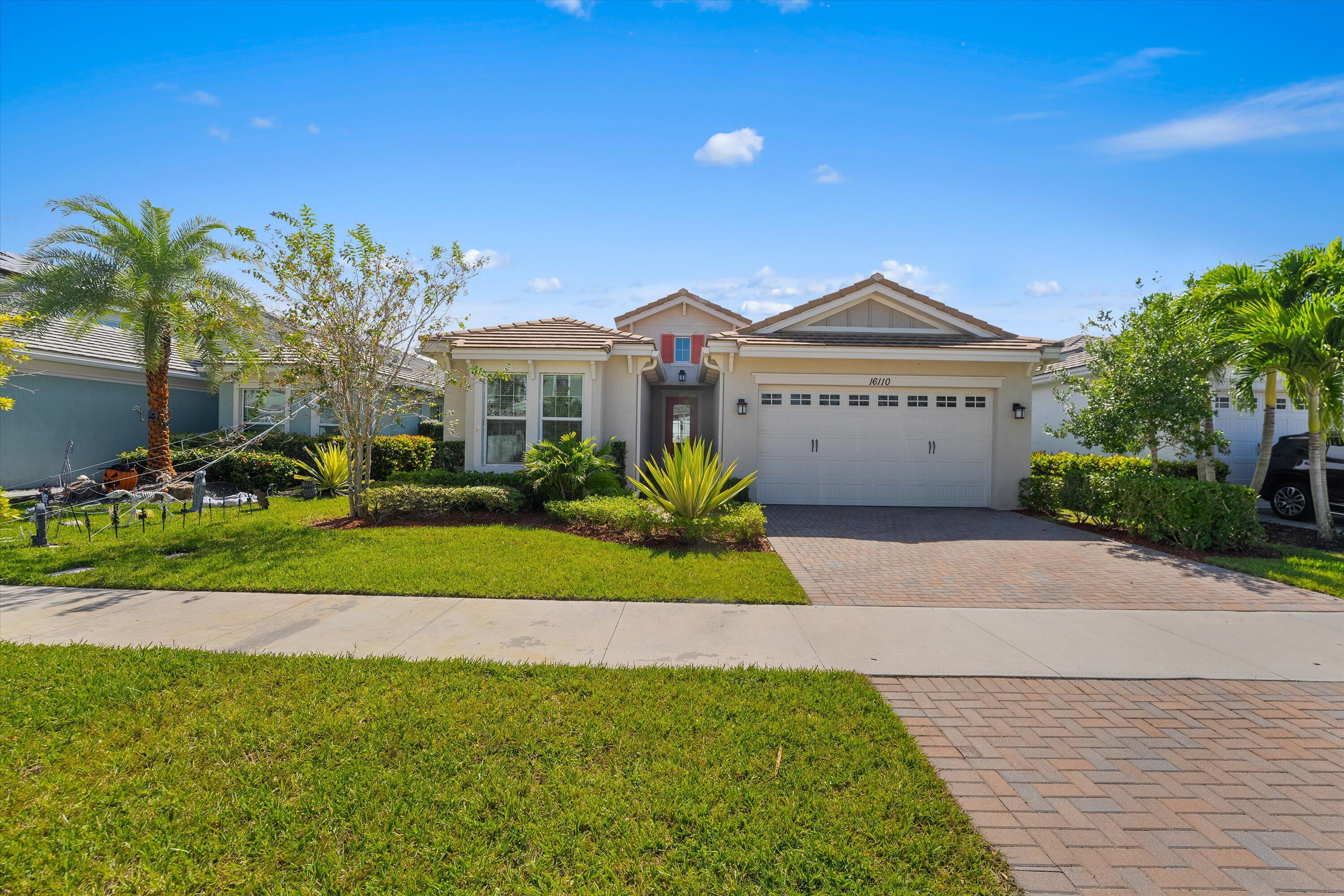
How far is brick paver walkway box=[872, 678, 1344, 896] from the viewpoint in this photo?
2664 mm

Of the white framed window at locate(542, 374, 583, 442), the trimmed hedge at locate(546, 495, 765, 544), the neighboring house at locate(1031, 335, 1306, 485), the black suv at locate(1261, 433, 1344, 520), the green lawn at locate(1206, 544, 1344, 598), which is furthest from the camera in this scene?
the neighboring house at locate(1031, 335, 1306, 485)

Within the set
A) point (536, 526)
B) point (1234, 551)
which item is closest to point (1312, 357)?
point (1234, 551)

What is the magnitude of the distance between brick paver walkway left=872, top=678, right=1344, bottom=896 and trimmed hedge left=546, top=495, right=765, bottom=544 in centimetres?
459

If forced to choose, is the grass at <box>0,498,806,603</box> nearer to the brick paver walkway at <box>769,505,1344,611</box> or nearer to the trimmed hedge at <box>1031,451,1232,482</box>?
the brick paver walkway at <box>769,505,1344,611</box>

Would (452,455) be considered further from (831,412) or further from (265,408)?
(831,412)

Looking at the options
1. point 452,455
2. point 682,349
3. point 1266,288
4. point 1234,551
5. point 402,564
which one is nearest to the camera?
point 402,564

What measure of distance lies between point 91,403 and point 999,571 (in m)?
18.8

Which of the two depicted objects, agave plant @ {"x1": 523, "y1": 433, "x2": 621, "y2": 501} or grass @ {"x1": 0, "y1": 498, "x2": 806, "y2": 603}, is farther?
agave plant @ {"x1": 523, "y1": 433, "x2": 621, "y2": 501}

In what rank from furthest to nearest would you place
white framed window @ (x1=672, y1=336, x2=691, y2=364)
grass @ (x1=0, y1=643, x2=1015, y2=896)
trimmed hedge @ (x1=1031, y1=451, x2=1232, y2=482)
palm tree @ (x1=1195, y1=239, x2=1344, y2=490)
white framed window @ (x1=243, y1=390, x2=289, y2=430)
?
white framed window @ (x1=672, y1=336, x2=691, y2=364), white framed window @ (x1=243, y1=390, x2=289, y2=430), trimmed hedge @ (x1=1031, y1=451, x2=1232, y2=482), palm tree @ (x1=1195, y1=239, x2=1344, y2=490), grass @ (x1=0, y1=643, x2=1015, y2=896)

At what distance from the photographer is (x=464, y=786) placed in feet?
10.3

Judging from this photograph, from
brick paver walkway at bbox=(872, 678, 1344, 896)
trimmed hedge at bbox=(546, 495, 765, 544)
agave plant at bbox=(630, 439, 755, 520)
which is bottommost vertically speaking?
brick paver walkway at bbox=(872, 678, 1344, 896)

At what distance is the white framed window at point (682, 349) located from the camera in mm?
22688

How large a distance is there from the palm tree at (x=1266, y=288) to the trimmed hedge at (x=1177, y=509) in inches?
81.5

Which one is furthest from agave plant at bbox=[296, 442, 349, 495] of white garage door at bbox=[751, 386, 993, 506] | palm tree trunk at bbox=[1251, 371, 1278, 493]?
palm tree trunk at bbox=[1251, 371, 1278, 493]
